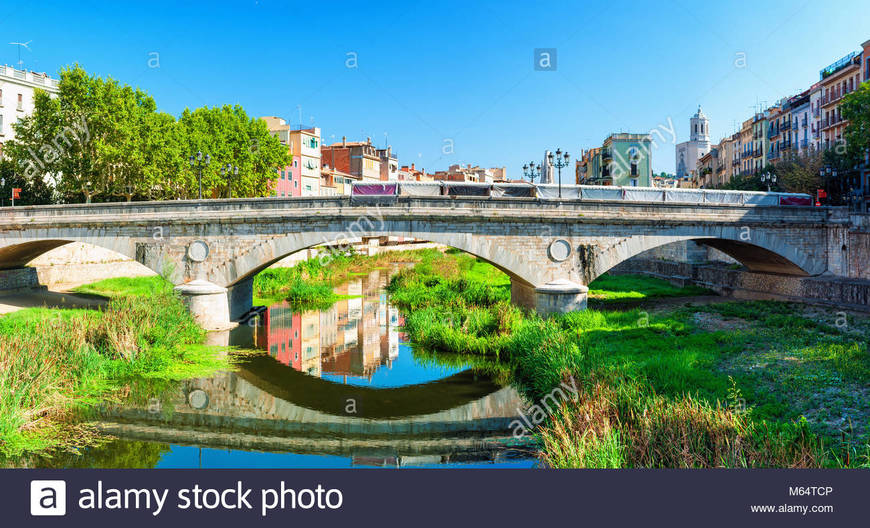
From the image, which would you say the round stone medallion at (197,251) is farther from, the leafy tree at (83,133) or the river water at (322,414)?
the leafy tree at (83,133)

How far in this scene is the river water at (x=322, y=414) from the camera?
459 inches

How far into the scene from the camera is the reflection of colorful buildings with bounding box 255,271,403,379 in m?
19.7

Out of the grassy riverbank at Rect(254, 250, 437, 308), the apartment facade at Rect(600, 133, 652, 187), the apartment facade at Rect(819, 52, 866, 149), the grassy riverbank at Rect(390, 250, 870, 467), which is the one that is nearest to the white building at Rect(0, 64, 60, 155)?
the grassy riverbank at Rect(254, 250, 437, 308)

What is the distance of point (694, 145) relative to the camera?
140 m

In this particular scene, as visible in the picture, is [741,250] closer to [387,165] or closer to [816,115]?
[816,115]

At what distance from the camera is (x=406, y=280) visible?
115 feet

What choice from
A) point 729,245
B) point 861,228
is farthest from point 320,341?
point 861,228

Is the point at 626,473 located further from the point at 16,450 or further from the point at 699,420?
the point at 16,450

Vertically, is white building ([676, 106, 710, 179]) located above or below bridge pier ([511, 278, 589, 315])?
above

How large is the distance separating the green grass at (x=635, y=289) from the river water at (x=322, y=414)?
12955 millimetres

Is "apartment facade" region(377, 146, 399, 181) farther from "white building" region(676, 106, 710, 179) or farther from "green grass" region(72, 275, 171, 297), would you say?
"white building" region(676, 106, 710, 179)

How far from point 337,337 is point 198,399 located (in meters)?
8.82

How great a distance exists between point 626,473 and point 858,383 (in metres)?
8.77

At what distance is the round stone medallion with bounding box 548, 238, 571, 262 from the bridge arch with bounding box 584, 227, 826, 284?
1033 mm
